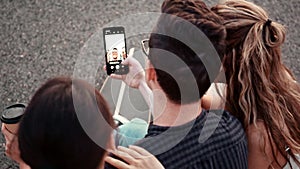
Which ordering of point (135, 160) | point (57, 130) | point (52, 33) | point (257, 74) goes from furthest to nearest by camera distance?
point (52, 33) < point (257, 74) < point (135, 160) < point (57, 130)

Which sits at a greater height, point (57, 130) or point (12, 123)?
point (57, 130)

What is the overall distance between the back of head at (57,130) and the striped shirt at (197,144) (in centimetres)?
18

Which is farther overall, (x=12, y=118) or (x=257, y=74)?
(x=12, y=118)

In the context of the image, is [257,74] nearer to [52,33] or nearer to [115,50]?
[115,50]

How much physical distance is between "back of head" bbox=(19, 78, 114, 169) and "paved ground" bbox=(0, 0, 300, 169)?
1.00 meters

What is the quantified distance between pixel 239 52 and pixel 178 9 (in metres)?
0.22

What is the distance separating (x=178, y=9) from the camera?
41.4 inches

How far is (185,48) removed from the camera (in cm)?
101

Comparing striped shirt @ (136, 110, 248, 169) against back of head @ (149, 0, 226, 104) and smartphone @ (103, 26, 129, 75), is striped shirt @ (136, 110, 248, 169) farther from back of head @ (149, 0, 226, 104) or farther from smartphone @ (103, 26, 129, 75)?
smartphone @ (103, 26, 129, 75)

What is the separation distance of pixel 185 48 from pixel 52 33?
1123 millimetres

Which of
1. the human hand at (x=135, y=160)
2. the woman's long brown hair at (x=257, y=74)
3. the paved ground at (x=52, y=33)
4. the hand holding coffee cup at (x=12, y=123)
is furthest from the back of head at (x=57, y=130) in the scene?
the paved ground at (x=52, y=33)

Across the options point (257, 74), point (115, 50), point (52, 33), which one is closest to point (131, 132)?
point (115, 50)

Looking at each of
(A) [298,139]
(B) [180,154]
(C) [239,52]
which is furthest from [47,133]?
(A) [298,139]

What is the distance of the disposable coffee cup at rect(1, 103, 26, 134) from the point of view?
1.44m
